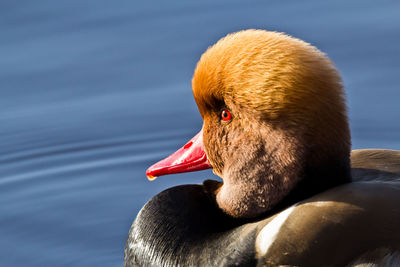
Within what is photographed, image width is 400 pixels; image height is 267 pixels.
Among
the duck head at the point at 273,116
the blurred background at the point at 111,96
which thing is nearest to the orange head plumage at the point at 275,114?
the duck head at the point at 273,116

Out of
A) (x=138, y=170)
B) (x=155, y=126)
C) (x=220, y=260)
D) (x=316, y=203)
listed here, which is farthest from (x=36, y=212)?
(x=316, y=203)

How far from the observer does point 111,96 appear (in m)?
5.39

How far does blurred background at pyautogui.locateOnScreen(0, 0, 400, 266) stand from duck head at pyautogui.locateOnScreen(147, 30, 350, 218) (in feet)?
3.77

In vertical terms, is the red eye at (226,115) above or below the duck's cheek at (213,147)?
above

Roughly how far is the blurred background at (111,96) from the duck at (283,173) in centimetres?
103

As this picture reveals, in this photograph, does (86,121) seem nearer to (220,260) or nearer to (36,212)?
(36,212)

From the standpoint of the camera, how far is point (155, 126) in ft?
16.9

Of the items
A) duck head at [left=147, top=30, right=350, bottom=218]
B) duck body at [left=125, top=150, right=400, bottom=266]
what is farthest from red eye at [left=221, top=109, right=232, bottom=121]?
duck body at [left=125, top=150, right=400, bottom=266]

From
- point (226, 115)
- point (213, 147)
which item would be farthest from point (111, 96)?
point (226, 115)

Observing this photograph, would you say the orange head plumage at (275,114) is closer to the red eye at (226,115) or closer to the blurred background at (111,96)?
the red eye at (226,115)

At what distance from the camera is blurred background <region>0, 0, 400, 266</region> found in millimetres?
4492

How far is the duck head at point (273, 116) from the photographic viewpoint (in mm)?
3135

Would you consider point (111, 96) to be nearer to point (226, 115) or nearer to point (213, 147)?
point (213, 147)

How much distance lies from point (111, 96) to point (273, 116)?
7.89 ft
